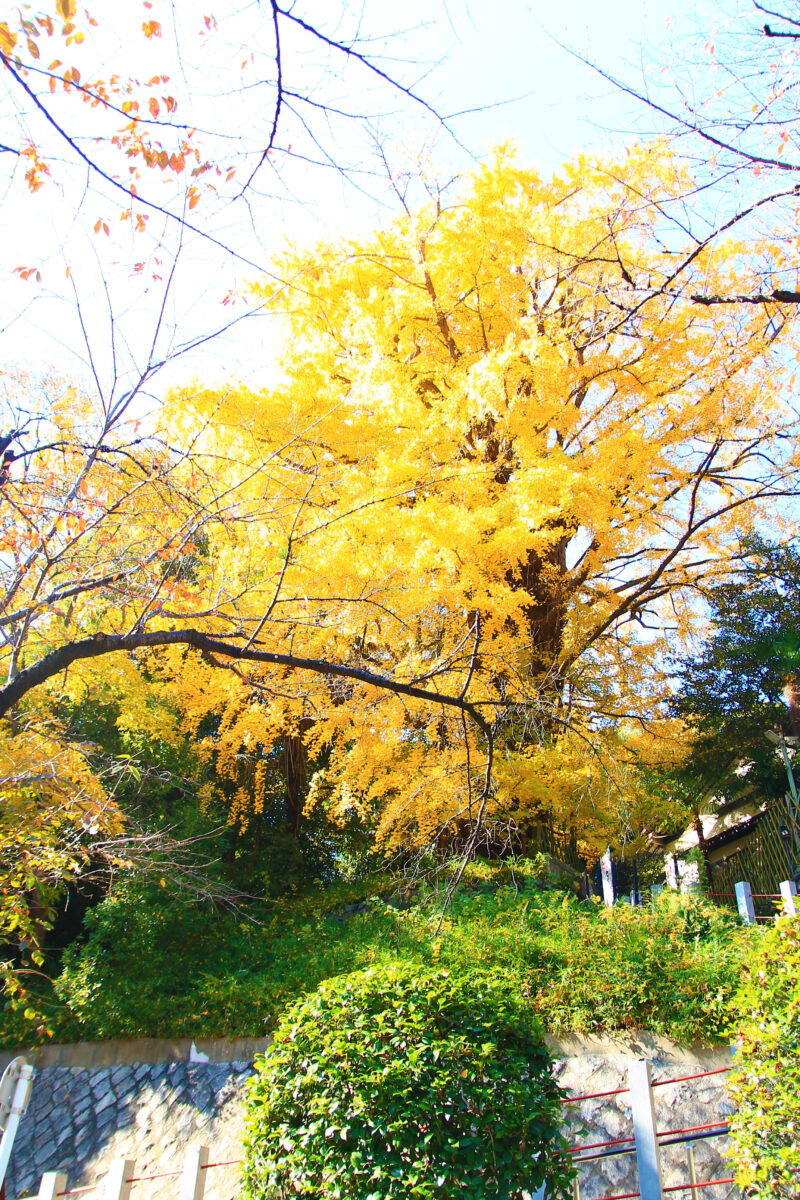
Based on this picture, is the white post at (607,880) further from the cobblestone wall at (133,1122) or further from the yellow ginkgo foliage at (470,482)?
the cobblestone wall at (133,1122)

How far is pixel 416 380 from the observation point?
8.98 m

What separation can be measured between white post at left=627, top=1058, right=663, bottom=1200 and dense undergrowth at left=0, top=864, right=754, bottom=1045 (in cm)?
158

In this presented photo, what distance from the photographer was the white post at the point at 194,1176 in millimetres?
3645

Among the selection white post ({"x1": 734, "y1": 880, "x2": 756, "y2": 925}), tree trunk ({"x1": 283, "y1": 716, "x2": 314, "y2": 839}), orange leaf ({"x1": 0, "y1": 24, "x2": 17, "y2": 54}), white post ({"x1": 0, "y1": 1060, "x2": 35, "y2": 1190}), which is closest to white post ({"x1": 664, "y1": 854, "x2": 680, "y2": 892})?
tree trunk ({"x1": 283, "y1": 716, "x2": 314, "y2": 839})

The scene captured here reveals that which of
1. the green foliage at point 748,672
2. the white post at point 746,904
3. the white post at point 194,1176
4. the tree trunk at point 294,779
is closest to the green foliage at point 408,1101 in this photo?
the white post at point 194,1176

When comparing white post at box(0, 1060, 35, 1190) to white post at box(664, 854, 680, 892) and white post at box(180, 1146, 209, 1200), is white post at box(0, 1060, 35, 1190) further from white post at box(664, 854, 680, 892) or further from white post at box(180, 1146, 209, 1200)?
white post at box(664, 854, 680, 892)

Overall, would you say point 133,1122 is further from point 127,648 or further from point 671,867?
point 671,867

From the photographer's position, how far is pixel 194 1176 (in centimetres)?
367

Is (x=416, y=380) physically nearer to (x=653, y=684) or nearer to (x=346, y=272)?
(x=346, y=272)

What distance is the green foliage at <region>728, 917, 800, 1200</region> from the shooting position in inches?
125

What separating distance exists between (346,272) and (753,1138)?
9.29 metres

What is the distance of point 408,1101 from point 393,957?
365cm

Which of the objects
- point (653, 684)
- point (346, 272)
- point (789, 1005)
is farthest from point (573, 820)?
point (346, 272)

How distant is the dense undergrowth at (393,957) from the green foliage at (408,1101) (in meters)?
1.42
